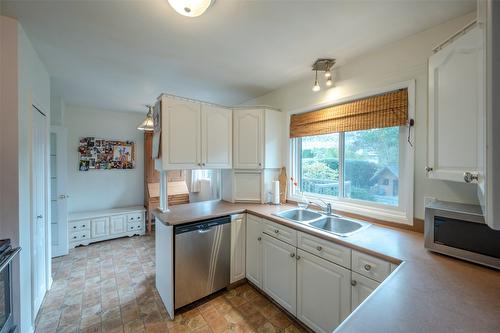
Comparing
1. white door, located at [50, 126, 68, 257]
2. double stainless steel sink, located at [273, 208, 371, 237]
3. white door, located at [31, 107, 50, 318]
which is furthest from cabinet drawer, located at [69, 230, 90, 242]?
double stainless steel sink, located at [273, 208, 371, 237]

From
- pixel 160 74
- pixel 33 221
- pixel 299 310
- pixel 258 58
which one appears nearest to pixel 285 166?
pixel 258 58

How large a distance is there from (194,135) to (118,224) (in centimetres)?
263

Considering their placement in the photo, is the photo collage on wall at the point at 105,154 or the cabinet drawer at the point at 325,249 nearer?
the cabinet drawer at the point at 325,249

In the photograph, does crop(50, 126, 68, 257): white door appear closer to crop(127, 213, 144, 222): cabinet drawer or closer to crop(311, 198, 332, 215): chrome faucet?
crop(127, 213, 144, 222): cabinet drawer

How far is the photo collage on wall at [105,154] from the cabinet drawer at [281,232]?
3.49m

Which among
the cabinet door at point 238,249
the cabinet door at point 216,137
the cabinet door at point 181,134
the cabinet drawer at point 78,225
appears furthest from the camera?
the cabinet drawer at point 78,225

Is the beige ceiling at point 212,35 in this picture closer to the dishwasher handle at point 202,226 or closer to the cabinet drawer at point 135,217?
the dishwasher handle at point 202,226

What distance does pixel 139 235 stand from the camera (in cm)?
394

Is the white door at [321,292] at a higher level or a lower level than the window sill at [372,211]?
lower

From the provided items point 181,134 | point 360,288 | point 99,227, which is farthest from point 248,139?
point 99,227

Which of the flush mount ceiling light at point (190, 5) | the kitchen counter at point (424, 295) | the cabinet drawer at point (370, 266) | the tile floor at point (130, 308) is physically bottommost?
the tile floor at point (130, 308)

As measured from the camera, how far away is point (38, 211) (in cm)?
202

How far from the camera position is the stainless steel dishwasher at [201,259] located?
1924 millimetres

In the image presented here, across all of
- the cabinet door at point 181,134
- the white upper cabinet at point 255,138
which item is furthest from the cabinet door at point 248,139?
the cabinet door at point 181,134
